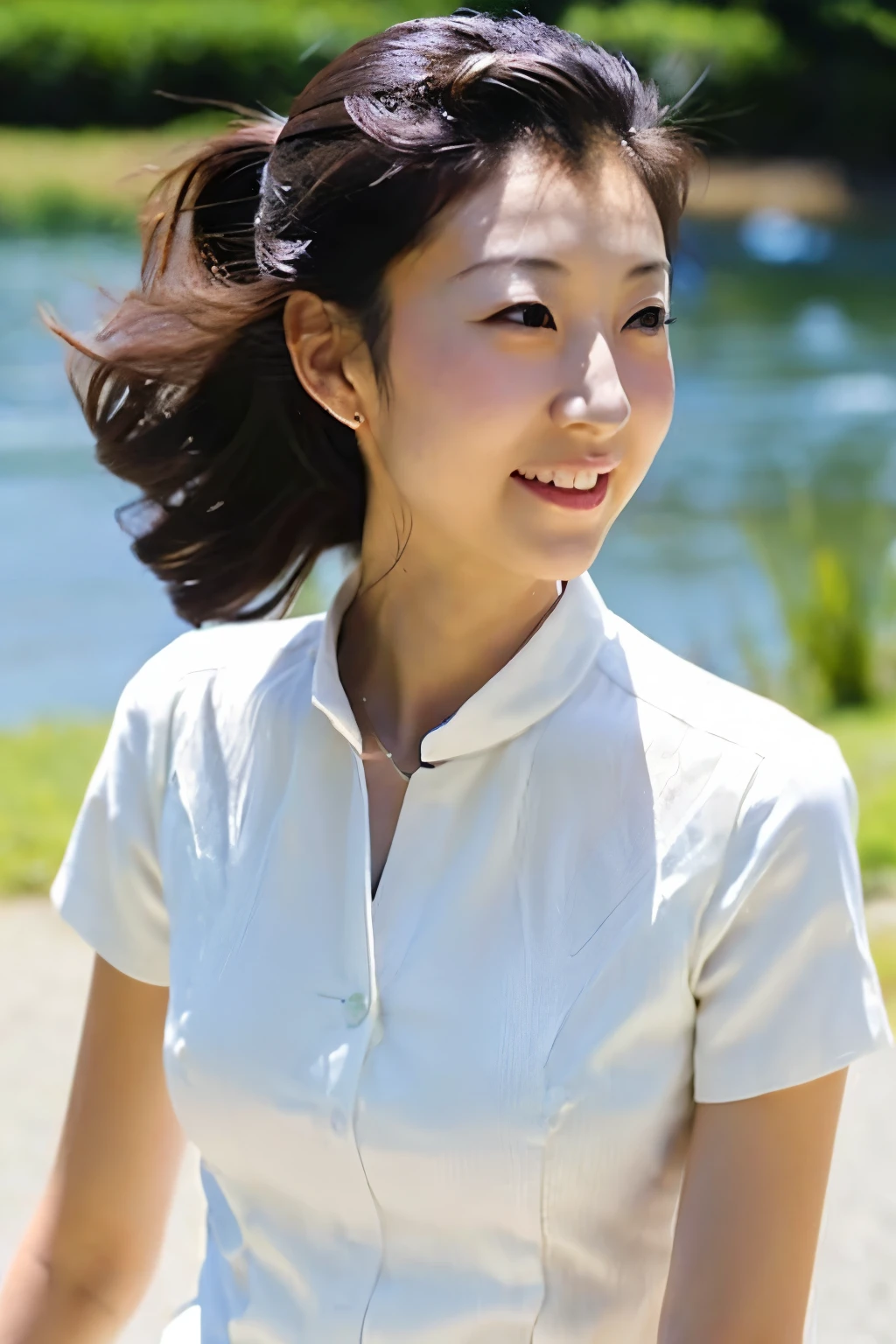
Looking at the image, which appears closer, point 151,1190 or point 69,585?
point 151,1190

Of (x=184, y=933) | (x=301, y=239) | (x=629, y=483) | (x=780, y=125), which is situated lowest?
(x=184, y=933)

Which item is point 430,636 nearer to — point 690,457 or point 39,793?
point 39,793

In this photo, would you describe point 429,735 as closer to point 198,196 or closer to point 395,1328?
point 395,1328

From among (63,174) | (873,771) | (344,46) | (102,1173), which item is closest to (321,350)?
(102,1173)

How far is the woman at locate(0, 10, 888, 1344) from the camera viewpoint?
3.30 ft

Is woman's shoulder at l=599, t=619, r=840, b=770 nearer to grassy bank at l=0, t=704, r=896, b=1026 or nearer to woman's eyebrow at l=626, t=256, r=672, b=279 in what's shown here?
woman's eyebrow at l=626, t=256, r=672, b=279

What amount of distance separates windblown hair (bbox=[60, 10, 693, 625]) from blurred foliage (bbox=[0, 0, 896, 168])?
10.5 m

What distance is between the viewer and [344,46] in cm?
1128

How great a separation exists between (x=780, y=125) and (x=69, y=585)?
7.92m

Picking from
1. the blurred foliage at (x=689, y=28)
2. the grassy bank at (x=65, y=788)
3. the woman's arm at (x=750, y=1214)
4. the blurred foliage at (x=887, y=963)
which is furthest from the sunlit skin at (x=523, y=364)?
the blurred foliage at (x=689, y=28)

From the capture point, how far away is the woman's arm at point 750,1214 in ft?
3.27

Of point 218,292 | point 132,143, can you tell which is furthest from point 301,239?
point 132,143

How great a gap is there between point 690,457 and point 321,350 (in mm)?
10462

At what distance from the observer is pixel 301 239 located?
1144 millimetres
